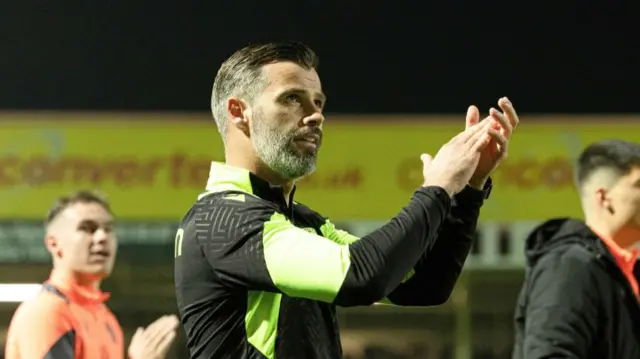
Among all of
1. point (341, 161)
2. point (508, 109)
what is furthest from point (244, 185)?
point (341, 161)

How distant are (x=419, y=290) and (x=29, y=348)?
1.74 metres

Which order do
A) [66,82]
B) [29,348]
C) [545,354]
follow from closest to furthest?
[545,354] → [29,348] → [66,82]

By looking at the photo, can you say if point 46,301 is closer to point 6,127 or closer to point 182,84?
point 6,127

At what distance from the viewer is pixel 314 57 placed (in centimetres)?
188

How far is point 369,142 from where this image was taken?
4953mm

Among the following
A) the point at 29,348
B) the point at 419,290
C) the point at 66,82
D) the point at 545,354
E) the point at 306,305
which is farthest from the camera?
the point at 66,82

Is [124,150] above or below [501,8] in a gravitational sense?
below

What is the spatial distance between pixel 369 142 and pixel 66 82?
165 cm

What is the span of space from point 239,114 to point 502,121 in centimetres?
48

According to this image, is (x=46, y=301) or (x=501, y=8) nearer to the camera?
(x=46, y=301)

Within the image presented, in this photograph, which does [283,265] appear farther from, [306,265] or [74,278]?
[74,278]

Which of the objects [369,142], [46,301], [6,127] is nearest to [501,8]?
[369,142]

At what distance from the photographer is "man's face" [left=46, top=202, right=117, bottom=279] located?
3594 mm

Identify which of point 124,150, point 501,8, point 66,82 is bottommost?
point 124,150
